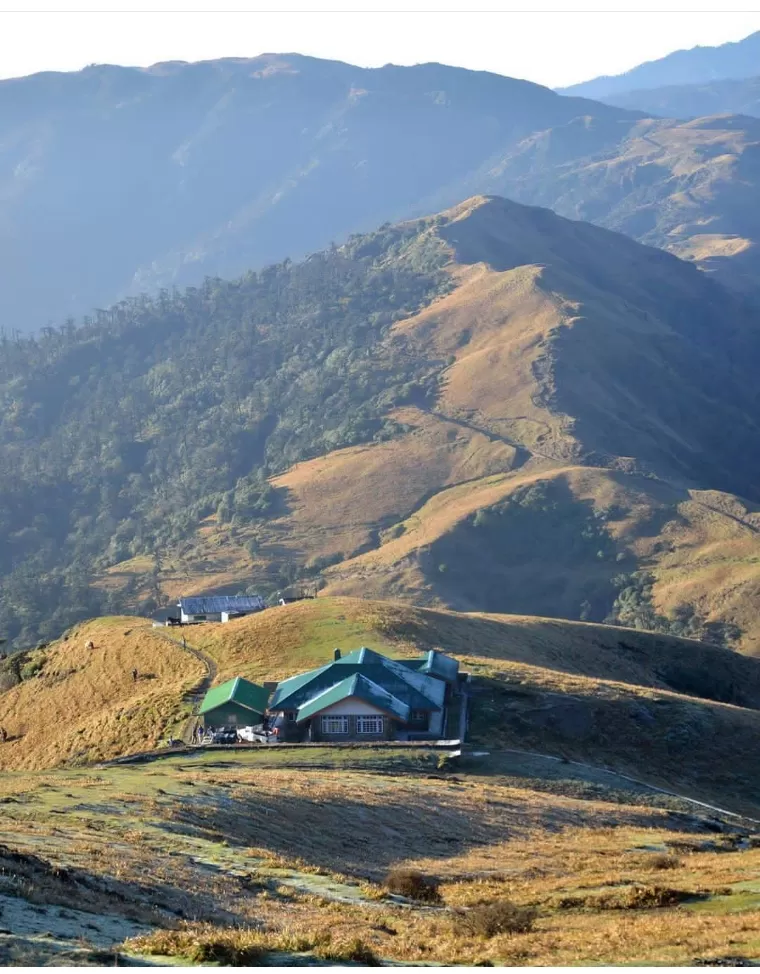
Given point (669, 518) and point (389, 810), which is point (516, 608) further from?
point (389, 810)

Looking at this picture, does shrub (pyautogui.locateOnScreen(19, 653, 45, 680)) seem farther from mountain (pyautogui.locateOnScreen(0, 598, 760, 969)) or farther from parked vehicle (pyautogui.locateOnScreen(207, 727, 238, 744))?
parked vehicle (pyautogui.locateOnScreen(207, 727, 238, 744))

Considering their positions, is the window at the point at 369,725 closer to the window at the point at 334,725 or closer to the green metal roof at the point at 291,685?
the window at the point at 334,725

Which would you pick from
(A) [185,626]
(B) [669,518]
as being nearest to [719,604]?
(B) [669,518]

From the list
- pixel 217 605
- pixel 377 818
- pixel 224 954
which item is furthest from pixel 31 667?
pixel 224 954

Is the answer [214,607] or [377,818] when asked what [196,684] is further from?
[214,607]

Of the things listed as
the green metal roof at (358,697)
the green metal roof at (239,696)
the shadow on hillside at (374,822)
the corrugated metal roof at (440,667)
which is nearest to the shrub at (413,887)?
the shadow on hillside at (374,822)

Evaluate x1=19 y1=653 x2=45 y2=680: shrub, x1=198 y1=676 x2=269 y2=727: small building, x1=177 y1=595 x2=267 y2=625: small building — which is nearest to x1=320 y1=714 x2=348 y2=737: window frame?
x1=198 y1=676 x2=269 y2=727: small building

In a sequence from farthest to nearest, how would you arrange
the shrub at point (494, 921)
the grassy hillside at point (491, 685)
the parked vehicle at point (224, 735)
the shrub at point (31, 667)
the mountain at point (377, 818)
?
the shrub at point (31, 667)
the grassy hillside at point (491, 685)
the parked vehicle at point (224, 735)
the shrub at point (494, 921)
the mountain at point (377, 818)
